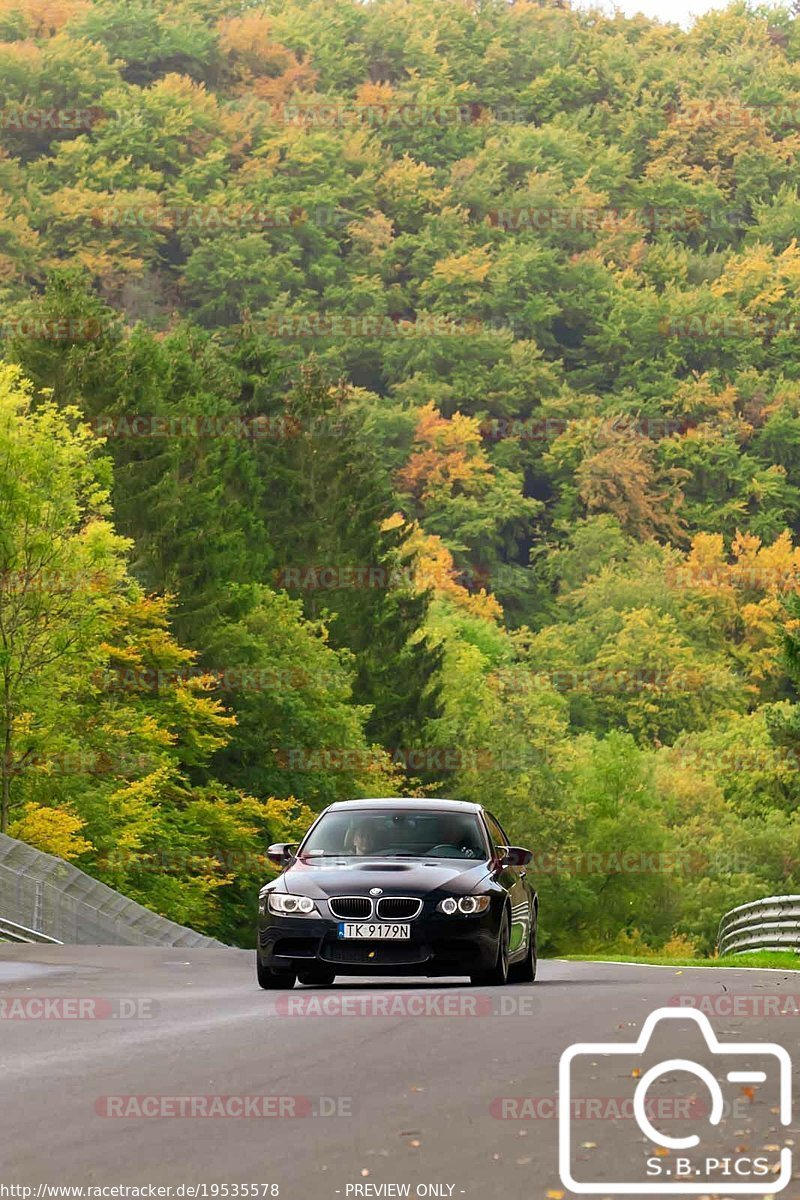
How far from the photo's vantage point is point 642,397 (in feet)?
495

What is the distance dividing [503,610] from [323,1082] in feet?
411

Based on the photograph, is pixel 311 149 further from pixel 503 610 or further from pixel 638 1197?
pixel 638 1197

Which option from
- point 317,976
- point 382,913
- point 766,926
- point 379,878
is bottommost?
point 766,926

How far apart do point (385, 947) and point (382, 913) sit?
0.25m

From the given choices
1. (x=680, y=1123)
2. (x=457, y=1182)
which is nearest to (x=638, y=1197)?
(x=457, y=1182)

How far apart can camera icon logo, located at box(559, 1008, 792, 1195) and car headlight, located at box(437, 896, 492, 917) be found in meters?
4.40

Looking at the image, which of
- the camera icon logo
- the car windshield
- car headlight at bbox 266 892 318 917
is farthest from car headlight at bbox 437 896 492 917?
the camera icon logo

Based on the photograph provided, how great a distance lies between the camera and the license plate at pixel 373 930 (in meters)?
16.4

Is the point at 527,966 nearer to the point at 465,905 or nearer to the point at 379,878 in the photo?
the point at 465,905

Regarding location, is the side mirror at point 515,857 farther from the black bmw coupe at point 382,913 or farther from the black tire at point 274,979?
the black tire at point 274,979

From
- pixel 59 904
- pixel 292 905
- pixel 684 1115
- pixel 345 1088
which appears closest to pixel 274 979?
pixel 292 905

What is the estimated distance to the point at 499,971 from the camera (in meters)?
17.1

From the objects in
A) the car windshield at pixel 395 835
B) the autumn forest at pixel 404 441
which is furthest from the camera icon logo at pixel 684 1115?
the autumn forest at pixel 404 441

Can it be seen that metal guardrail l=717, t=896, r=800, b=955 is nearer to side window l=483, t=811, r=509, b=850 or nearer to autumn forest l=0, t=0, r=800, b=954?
autumn forest l=0, t=0, r=800, b=954
